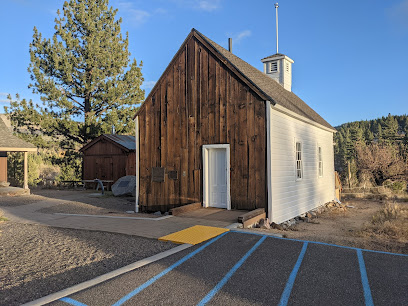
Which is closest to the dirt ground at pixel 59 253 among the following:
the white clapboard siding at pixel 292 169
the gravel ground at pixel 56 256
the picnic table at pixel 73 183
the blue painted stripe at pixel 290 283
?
the gravel ground at pixel 56 256

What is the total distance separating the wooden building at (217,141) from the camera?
1005 centimetres

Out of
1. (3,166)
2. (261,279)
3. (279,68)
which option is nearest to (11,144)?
(3,166)

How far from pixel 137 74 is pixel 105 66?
8.79ft

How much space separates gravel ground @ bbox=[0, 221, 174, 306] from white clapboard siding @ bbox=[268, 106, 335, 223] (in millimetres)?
4951

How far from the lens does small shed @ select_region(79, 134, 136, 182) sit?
21.6 metres

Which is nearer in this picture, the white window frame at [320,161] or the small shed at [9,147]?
the white window frame at [320,161]

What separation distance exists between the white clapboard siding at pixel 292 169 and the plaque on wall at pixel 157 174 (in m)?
4.35

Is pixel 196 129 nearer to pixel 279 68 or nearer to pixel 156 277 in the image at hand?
pixel 156 277

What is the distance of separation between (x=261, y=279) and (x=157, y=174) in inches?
316

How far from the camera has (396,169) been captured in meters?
25.8

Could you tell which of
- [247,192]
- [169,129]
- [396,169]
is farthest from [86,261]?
[396,169]

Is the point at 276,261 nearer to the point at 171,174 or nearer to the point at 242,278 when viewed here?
the point at 242,278

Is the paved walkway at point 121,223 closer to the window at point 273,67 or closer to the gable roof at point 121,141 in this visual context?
the gable roof at point 121,141

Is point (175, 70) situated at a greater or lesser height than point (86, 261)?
greater
